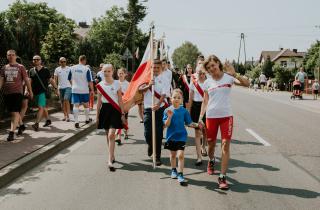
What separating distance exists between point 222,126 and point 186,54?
161380 millimetres

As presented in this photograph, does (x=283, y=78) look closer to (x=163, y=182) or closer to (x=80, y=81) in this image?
(x=80, y=81)

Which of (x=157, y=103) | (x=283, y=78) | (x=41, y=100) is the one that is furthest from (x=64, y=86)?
(x=283, y=78)

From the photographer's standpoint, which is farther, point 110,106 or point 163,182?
point 110,106

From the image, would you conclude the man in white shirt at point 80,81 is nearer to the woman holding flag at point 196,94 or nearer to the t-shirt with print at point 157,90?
the woman holding flag at point 196,94

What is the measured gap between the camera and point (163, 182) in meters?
6.21

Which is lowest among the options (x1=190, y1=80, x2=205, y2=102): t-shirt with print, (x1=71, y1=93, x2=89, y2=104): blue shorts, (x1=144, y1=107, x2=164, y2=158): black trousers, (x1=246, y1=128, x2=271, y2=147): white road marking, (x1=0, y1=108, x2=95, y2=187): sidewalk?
(x1=246, y1=128, x2=271, y2=147): white road marking

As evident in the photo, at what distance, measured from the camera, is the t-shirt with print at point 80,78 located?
11.5 meters

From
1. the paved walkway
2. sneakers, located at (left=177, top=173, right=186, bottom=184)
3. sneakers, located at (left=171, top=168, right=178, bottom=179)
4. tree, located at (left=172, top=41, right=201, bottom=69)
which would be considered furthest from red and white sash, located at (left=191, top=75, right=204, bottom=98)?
tree, located at (left=172, top=41, right=201, bottom=69)

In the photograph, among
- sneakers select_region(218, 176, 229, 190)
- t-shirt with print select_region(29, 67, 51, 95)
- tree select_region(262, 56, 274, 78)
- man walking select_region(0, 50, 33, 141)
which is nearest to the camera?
sneakers select_region(218, 176, 229, 190)

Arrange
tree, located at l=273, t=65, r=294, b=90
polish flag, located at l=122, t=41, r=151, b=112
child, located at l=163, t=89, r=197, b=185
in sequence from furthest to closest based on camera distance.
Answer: tree, located at l=273, t=65, r=294, b=90
polish flag, located at l=122, t=41, r=151, b=112
child, located at l=163, t=89, r=197, b=185

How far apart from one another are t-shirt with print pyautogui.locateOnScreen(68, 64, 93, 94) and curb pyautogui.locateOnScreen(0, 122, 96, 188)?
134 centimetres

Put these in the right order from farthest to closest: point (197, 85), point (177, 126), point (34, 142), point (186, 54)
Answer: point (186, 54) < point (34, 142) < point (197, 85) < point (177, 126)

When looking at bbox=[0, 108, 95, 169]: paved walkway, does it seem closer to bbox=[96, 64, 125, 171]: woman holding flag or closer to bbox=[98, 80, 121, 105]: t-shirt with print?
bbox=[96, 64, 125, 171]: woman holding flag

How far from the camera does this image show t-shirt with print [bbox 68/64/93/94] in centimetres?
1148
